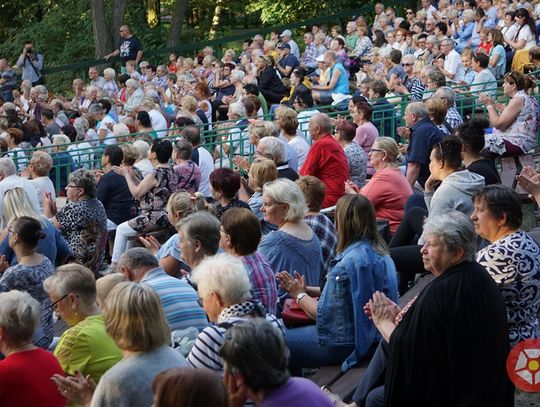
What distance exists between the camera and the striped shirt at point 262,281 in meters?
6.45

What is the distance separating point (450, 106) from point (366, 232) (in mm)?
5619

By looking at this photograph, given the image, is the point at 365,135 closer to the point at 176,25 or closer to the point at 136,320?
the point at 136,320

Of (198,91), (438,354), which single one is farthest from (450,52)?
(438,354)

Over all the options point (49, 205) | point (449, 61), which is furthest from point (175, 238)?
point (449, 61)

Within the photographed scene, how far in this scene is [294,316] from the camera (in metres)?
7.07

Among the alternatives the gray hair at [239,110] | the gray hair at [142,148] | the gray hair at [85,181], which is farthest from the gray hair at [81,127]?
the gray hair at [85,181]

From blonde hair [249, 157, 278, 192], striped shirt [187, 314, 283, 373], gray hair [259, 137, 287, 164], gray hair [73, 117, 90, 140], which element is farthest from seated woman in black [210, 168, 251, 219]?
gray hair [73, 117, 90, 140]

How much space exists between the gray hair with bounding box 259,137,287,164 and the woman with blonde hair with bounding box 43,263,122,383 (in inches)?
165

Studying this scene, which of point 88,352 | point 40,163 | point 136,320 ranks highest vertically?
point 136,320

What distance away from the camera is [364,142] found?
39.5 feet

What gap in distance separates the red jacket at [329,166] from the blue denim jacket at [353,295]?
3.93 meters

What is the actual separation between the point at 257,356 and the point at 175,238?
364cm

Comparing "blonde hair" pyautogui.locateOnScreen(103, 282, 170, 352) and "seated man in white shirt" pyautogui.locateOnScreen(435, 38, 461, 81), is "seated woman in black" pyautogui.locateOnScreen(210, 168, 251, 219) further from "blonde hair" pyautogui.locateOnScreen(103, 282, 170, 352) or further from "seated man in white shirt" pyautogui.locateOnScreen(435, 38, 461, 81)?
"seated man in white shirt" pyautogui.locateOnScreen(435, 38, 461, 81)

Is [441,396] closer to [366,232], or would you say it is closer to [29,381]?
[366,232]
